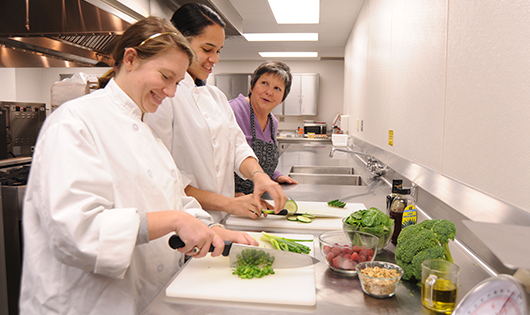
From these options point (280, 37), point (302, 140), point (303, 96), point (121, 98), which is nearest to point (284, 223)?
point (121, 98)

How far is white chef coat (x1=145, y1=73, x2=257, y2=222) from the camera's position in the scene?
53.2 inches

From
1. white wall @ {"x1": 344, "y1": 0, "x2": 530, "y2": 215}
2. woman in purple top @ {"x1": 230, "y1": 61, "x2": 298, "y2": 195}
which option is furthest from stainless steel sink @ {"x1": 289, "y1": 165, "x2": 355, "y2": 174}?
woman in purple top @ {"x1": 230, "y1": 61, "x2": 298, "y2": 195}

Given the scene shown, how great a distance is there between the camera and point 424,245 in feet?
2.61

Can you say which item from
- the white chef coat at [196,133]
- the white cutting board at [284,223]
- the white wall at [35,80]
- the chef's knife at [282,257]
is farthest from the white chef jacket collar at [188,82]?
the white wall at [35,80]

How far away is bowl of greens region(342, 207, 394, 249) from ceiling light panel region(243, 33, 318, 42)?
15.7 feet

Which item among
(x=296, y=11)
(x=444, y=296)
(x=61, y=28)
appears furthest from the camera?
(x=296, y=11)

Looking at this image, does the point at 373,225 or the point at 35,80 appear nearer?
the point at 373,225

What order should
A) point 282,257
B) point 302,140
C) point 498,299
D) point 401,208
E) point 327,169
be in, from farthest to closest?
point 302,140
point 327,169
point 401,208
point 282,257
point 498,299

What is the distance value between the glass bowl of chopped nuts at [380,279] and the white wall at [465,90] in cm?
39

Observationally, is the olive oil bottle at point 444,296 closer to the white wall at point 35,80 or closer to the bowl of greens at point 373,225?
the bowl of greens at point 373,225

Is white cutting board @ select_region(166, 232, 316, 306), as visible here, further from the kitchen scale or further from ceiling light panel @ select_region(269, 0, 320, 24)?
ceiling light panel @ select_region(269, 0, 320, 24)

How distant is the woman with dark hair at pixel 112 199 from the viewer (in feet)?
2.48

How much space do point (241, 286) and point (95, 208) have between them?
37 centimetres

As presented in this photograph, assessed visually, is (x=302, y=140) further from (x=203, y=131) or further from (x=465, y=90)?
(x=465, y=90)
